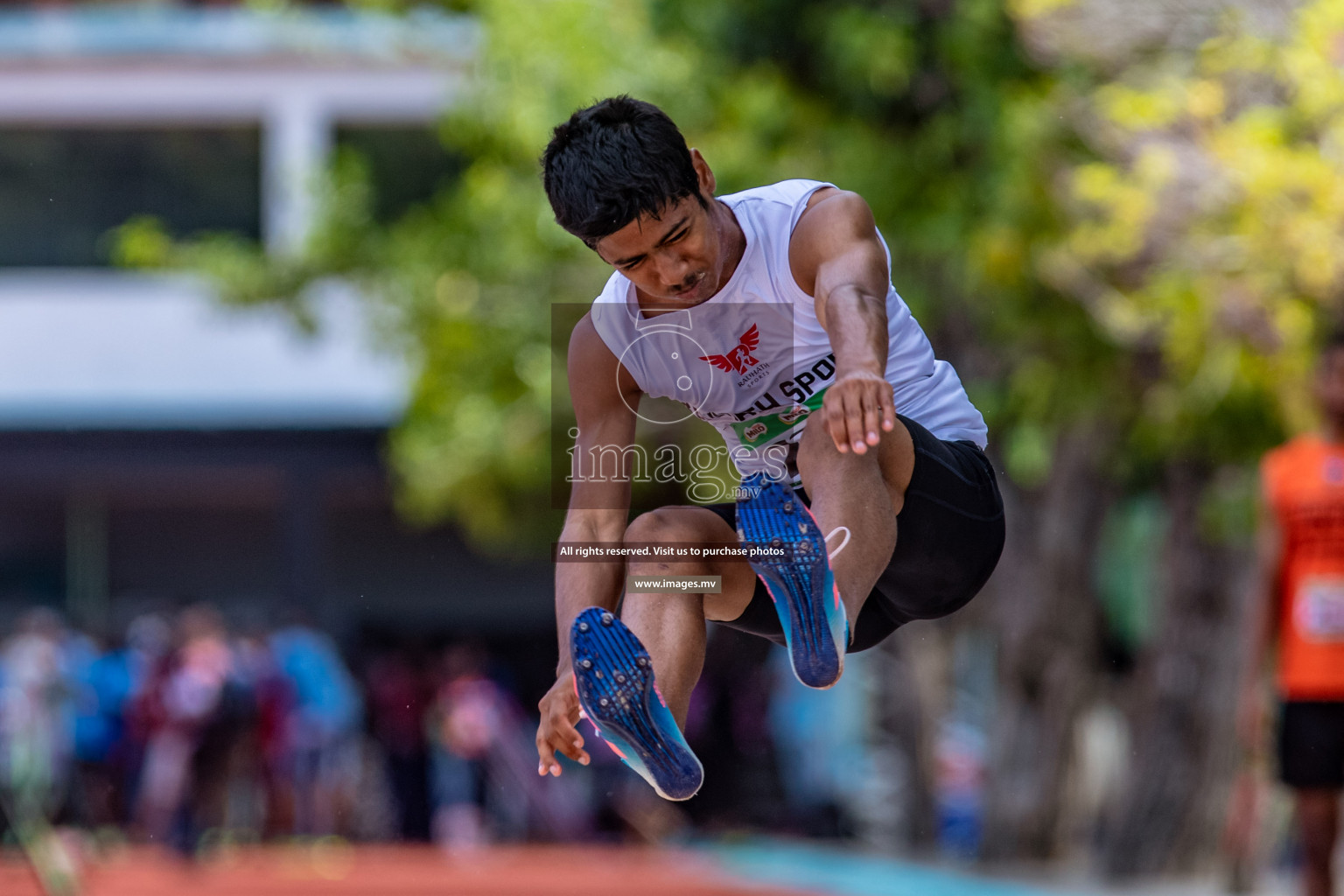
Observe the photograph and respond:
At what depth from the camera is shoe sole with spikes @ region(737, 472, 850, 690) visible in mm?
3377

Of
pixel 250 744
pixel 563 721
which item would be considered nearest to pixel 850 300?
pixel 563 721

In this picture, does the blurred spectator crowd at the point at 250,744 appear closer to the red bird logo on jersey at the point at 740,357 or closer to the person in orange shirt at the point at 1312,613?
the person in orange shirt at the point at 1312,613

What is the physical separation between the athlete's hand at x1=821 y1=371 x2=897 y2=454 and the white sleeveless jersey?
475 millimetres

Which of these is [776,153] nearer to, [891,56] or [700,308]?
[891,56]

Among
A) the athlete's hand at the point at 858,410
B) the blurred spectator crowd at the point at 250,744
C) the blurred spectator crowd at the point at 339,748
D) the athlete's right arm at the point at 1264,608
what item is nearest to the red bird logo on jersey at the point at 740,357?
the athlete's hand at the point at 858,410

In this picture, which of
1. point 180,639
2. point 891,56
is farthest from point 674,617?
point 180,639

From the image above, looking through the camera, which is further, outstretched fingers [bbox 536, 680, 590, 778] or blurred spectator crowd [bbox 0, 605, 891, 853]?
blurred spectator crowd [bbox 0, 605, 891, 853]

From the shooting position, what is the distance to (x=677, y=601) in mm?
3820

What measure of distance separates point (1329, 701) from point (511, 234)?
821 centimetres

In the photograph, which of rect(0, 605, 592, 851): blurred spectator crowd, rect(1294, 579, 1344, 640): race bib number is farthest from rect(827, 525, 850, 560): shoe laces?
rect(0, 605, 592, 851): blurred spectator crowd

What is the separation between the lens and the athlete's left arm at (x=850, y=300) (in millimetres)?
3264

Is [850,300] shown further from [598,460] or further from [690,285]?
[598,460]

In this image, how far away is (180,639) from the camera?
15.2 meters

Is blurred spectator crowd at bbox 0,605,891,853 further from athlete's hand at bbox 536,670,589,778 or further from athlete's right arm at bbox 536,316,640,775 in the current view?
athlete's hand at bbox 536,670,589,778
